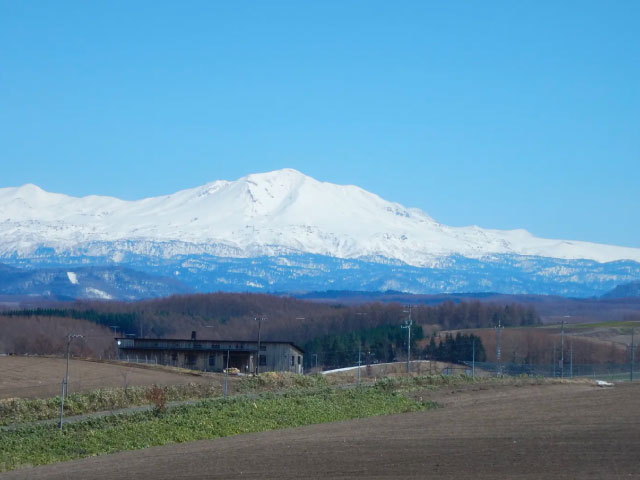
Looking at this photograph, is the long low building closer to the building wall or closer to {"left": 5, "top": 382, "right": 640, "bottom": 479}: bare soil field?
the building wall

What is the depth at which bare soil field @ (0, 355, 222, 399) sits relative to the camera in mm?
51375

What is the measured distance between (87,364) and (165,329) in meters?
62.1

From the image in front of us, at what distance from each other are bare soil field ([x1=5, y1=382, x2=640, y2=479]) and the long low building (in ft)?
137

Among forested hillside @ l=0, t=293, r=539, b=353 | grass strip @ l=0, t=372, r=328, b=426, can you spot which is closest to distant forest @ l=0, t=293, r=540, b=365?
forested hillside @ l=0, t=293, r=539, b=353

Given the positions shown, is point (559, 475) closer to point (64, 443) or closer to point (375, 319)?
point (64, 443)

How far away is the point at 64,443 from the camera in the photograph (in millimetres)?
32844

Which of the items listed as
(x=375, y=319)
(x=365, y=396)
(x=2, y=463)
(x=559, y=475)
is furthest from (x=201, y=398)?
(x=375, y=319)

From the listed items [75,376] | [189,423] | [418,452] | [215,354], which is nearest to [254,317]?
[215,354]

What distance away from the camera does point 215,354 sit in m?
82.2

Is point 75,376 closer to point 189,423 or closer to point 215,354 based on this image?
point 215,354

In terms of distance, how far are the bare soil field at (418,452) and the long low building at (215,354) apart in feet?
137

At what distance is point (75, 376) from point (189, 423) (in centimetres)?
2456

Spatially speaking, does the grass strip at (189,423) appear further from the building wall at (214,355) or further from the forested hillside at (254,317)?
the forested hillside at (254,317)

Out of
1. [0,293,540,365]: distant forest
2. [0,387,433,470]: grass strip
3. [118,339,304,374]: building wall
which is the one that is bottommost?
[0,387,433,470]: grass strip
